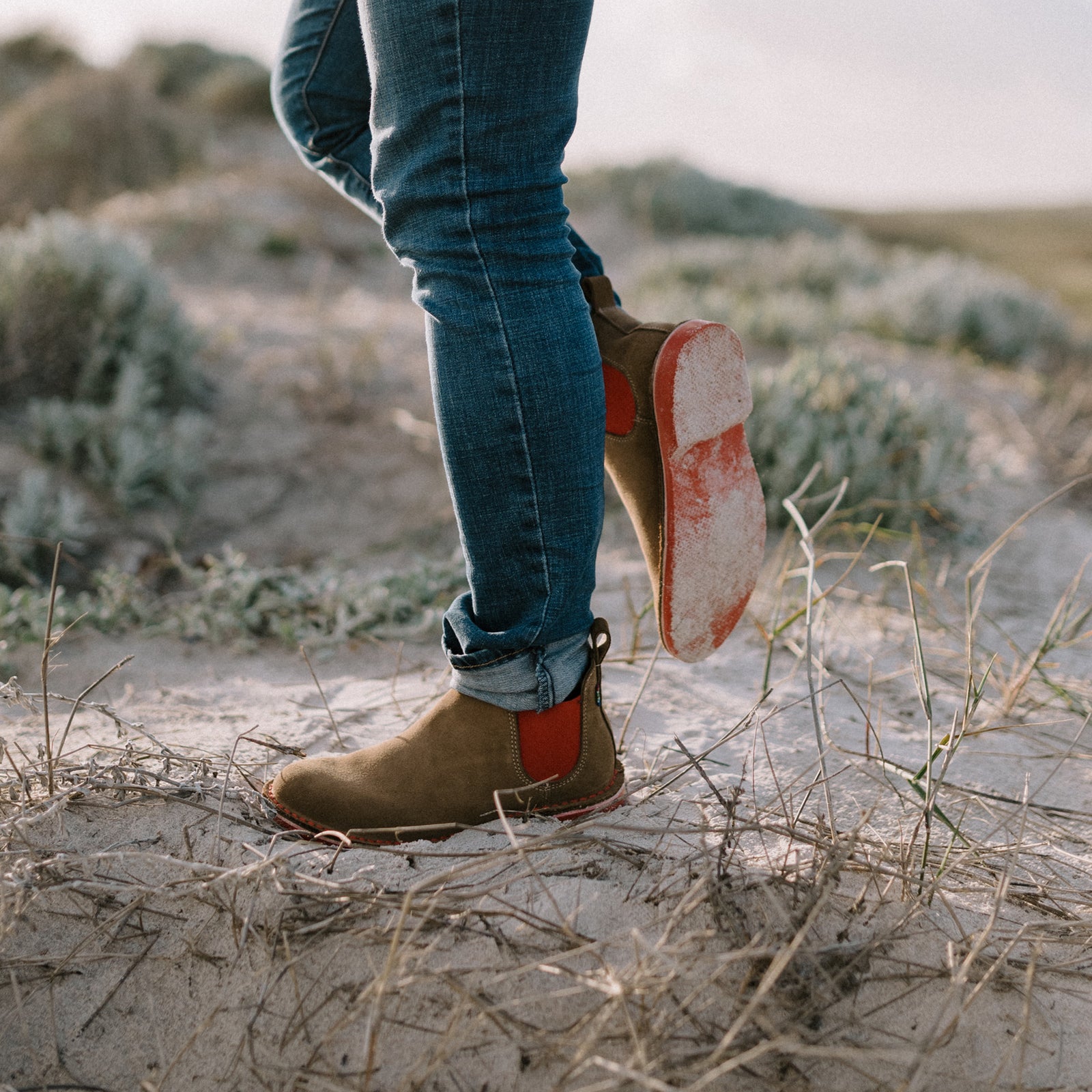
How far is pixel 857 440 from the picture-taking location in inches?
115

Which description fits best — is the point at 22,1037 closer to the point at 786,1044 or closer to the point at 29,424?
the point at 786,1044

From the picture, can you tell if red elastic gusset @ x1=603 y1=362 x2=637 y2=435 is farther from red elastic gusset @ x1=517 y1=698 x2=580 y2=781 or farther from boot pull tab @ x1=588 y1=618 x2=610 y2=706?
red elastic gusset @ x1=517 y1=698 x2=580 y2=781

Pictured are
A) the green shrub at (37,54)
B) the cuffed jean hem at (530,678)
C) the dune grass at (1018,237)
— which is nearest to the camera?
the cuffed jean hem at (530,678)

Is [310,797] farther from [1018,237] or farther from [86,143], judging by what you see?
[1018,237]

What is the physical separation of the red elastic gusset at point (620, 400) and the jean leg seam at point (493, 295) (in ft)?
0.72

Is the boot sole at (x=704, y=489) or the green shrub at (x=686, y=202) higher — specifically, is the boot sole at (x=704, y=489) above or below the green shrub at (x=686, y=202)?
below

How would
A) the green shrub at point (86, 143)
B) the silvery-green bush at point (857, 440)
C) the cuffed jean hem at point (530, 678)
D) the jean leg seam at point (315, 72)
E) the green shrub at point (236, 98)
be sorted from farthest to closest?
the green shrub at point (236, 98) → the green shrub at point (86, 143) → the silvery-green bush at point (857, 440) → the jean leg seam at point (315, 72) → the cuffed jean hem at point (530, 678)

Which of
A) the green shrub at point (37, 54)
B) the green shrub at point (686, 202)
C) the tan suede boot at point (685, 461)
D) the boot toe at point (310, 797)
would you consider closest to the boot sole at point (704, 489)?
the tan suede boot at point (685, 461)

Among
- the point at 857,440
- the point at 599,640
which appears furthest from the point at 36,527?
the point at 857,440

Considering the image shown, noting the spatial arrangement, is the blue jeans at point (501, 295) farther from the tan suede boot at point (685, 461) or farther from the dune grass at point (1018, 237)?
the dune grass at point (1018, 237)

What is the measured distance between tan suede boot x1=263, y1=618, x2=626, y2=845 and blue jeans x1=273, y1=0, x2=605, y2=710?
0.20 ft

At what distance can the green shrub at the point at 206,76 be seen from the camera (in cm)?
1274

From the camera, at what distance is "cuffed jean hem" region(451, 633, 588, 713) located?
115 cm

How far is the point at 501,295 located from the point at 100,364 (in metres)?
2.76
